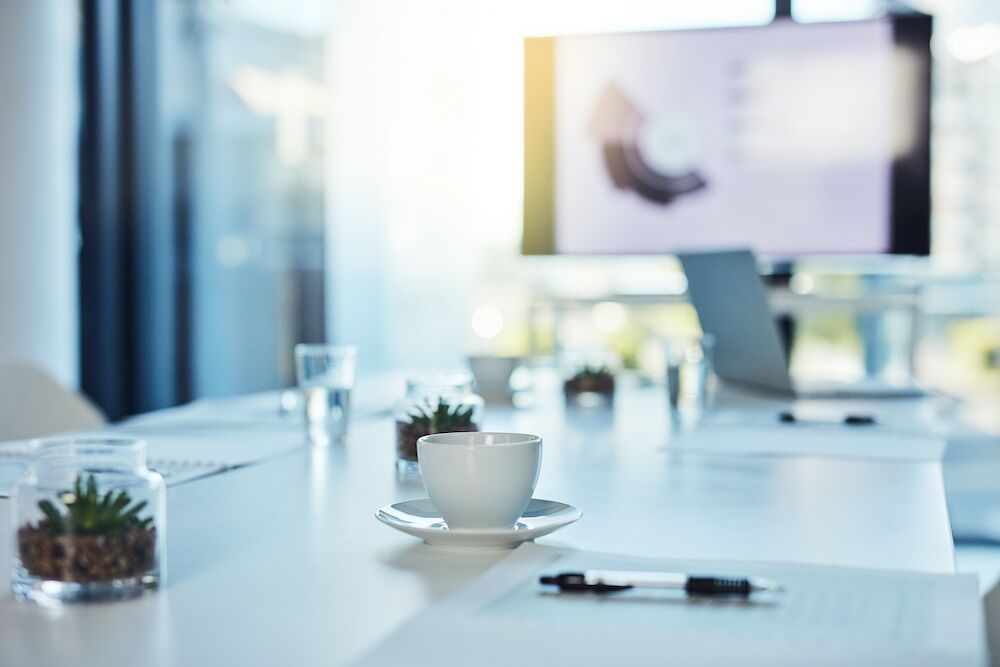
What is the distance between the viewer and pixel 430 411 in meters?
1.24

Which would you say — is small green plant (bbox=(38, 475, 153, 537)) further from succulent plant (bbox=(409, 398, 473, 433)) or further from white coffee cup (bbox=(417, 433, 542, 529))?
succulent plant (bbox=(409, 398, 473, 433))

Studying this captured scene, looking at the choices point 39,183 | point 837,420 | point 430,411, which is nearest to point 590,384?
point 837,420

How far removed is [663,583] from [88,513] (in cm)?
34

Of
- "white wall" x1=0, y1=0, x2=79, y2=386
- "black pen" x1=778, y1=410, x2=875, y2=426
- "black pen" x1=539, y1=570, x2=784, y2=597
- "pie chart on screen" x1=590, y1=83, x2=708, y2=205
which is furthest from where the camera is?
"pie chart on screen" x1=590, y1=83, x2=708, y2=205

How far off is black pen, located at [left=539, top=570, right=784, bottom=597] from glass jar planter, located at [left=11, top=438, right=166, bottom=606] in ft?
0.78

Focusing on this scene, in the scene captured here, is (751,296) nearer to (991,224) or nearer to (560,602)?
(560,602)

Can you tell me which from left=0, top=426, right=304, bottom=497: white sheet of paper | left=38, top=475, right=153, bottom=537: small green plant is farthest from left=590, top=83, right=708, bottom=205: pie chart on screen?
left=38, top=475, right=153, bottom=537: small green plant

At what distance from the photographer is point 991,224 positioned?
3.75m

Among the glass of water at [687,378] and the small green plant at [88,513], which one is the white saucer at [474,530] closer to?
the small green plant at [88,513]

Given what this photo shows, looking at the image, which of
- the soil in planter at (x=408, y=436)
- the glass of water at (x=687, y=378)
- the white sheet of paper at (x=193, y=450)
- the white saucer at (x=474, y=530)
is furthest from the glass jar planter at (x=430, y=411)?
the glass of water at (x=687, y=378)

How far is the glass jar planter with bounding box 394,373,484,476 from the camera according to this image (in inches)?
47.9

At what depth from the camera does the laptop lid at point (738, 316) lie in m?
2.05

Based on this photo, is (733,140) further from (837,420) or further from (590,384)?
(837,420)

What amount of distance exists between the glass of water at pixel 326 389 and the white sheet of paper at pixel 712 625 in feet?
2.46
